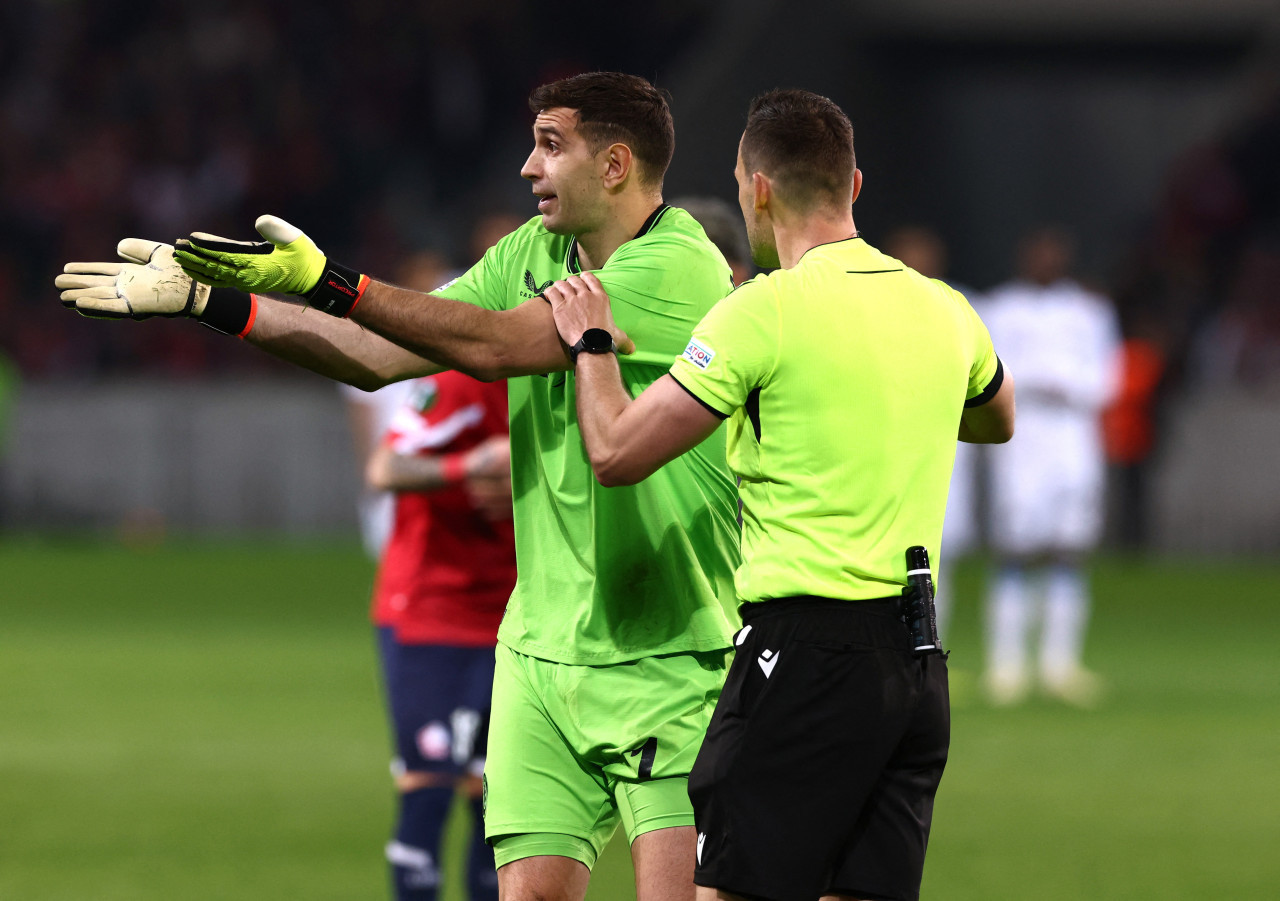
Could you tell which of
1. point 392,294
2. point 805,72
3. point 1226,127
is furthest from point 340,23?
point 392,294

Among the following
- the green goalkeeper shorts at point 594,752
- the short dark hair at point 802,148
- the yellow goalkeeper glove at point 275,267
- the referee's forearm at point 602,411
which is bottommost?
the green goalkeeper shorts at point 594,752

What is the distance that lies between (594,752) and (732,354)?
1.07 metres

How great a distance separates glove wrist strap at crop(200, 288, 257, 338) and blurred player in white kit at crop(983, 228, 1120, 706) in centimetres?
853

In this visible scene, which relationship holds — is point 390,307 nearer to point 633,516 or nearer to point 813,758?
point 633,516

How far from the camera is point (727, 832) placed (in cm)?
382

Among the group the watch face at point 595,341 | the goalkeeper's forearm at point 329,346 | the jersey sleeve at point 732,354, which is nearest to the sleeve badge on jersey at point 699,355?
the jersey sleeve at point 732,354

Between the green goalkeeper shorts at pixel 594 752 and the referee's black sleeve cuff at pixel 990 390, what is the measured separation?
81cm

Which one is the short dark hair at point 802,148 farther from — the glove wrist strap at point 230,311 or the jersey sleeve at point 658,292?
the glove wrist strap at point 230,311

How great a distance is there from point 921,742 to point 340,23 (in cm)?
2416

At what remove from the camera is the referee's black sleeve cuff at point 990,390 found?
4242mm

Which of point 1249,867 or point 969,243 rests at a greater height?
point 969,243

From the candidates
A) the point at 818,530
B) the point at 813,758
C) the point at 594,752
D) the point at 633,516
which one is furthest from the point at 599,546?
the point at 813,758

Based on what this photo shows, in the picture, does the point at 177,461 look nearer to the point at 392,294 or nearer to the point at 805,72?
the point at 805,72

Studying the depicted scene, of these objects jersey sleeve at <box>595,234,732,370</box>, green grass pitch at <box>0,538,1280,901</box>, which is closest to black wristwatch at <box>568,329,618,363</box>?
jersey sleeve at <box>595,234,732,370</box>
